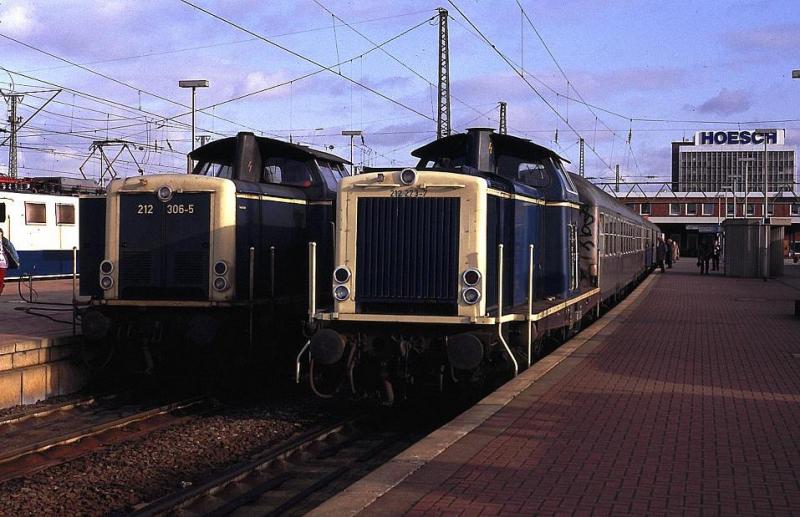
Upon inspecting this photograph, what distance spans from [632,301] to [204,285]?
619 inches

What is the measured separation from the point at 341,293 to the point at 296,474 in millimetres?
2191

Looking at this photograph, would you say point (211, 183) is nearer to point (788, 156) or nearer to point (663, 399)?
point (663, 399)

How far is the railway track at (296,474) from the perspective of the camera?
7.06 meters

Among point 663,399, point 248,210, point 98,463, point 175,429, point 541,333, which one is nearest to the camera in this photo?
point 98,463

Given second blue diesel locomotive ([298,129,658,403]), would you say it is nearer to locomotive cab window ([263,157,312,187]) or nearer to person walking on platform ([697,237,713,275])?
locomotive cab window ([263,157,312,187])

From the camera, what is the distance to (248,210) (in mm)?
11945

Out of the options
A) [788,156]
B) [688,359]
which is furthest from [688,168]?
[688,359]

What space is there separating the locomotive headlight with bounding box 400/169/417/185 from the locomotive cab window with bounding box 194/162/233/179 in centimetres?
465

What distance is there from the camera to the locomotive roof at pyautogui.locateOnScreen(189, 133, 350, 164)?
13.2 meters

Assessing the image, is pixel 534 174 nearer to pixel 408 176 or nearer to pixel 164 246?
pixel 408 176

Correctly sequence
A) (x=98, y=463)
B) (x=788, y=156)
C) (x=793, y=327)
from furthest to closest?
(x=788, y=156), (x=793, y=327), (x=98, y=463)

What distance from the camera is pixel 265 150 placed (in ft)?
43.8

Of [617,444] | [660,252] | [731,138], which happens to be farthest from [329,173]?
[731,138]

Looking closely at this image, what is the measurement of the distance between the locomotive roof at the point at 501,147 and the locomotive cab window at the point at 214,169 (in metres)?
3.30
